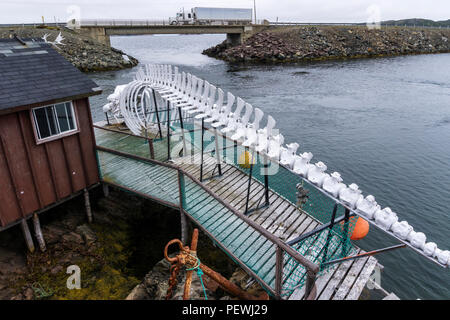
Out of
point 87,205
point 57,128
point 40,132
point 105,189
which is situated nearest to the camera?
point 40,132

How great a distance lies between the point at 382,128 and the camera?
2562 centimetres

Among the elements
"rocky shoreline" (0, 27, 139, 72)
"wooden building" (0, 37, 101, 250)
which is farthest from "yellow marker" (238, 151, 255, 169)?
"rocky shoreline" (0, 27, 139, 72)

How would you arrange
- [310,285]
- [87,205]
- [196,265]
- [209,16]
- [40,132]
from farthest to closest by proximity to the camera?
[209,16], [87,205], [40,132], [310,285], [196,265]

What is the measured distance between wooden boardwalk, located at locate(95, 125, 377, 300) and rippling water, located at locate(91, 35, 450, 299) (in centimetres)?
422

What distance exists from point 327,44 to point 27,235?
6740cm

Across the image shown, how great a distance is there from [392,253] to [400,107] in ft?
74.7

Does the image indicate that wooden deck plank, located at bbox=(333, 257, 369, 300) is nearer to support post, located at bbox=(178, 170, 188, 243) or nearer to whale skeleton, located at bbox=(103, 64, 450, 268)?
whale skeleton, located at bbox=(103, 64, 450, 268)

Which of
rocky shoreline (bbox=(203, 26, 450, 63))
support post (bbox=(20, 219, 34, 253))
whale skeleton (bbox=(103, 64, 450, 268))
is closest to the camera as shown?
whale skeleton (bbox=(103, 64, 450, 268))

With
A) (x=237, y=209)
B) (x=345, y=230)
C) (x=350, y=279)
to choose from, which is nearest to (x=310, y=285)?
(x=350, y=279)

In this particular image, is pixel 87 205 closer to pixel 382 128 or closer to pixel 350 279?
pixel 350 279

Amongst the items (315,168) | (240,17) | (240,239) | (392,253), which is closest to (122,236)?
(240,239)

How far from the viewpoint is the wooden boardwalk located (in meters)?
7.62

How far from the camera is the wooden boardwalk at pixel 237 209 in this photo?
7625mm

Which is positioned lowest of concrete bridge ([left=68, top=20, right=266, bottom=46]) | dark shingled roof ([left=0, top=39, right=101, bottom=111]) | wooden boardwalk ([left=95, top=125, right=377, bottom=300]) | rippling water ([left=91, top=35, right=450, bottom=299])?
rippling water ([left=91, top=35, right=450, bottom=299])
